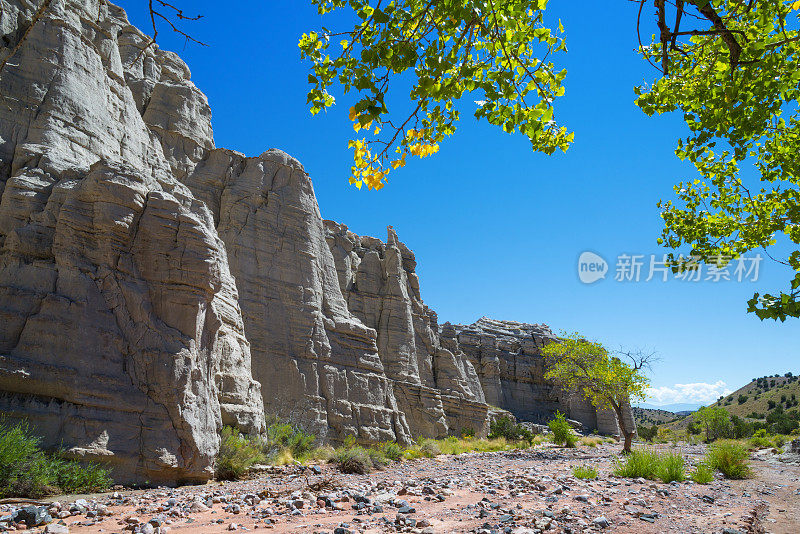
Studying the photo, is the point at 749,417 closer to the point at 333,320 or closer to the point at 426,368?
the point at 426,368

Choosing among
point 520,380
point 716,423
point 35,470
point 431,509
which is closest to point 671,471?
point 431,509

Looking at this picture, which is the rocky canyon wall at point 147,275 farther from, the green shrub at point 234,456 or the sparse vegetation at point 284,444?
the sparse vegetation at point 284,444

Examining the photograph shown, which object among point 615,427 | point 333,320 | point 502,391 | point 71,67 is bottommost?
point 615,427

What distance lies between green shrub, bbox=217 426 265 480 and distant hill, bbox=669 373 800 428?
232ft

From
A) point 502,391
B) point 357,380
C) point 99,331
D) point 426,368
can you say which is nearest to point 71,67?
point 99,331

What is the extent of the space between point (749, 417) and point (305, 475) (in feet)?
269

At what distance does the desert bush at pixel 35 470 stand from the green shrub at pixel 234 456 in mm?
3420

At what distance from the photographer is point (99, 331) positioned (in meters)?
12.0

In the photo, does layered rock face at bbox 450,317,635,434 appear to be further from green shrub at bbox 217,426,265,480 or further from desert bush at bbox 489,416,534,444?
green shrub at bbox 217,426,265,480

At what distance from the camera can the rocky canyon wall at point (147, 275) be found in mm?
11344

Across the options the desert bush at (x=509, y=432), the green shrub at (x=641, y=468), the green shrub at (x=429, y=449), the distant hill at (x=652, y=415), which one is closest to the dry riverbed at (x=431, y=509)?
the green shrub at (x=641, y=468)

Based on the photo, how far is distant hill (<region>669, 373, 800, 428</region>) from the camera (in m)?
73.4

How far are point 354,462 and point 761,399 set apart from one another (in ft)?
305

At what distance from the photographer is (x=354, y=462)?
16.9 metres
